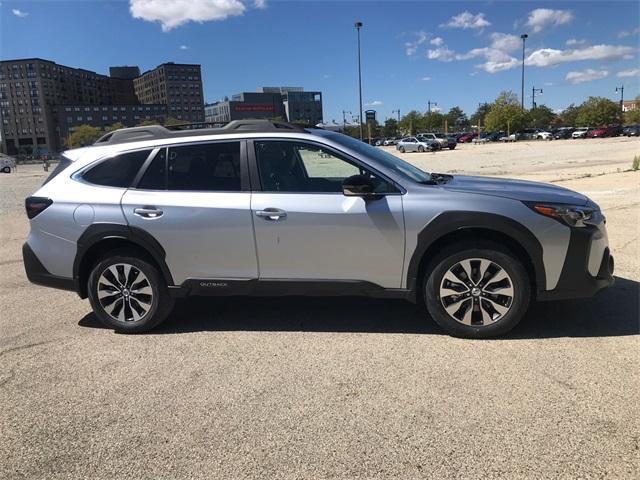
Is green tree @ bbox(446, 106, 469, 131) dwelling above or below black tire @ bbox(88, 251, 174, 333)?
above

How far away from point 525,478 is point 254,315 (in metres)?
3.05

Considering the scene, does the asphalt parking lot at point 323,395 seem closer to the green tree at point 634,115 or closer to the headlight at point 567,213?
the headlight at point 567,213

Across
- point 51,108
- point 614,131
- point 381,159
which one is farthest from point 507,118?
point 51,108

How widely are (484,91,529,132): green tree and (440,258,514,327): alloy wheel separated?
3554 inches

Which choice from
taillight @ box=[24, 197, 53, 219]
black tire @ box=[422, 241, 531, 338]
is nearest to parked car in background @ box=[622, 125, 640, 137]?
black tire @ box=[422, 241, 531, 338]

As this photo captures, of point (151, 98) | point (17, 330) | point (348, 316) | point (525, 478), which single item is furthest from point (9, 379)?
point (151, 98)

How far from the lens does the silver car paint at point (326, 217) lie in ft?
13.2

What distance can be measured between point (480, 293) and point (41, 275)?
3900mm

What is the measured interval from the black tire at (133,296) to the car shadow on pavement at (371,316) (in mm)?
179

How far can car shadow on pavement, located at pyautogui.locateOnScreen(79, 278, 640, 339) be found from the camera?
4422mm

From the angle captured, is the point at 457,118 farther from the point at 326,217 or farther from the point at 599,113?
the point at 326,217

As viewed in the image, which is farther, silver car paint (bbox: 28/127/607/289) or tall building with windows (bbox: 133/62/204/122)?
tall building with windows (bbox: 133/62/204/122)

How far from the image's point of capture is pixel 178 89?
152125 millimetres

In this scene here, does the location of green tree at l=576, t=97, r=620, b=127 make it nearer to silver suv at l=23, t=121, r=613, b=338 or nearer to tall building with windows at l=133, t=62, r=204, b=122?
tall building with windows at l=133, t=62, r=204, b=122
